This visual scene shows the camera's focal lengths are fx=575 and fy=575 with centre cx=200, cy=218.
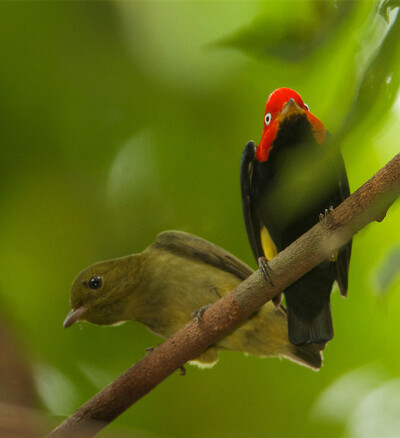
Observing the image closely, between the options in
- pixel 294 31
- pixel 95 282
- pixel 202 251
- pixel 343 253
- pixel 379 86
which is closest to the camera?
pixel 379 86

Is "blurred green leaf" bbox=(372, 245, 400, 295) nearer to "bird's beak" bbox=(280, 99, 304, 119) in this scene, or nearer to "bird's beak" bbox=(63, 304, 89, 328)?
"bird's beak" bbox=(280, 99, 304, 119)

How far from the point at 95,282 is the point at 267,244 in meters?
0.60

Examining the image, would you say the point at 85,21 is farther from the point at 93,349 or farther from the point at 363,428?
the point at 363,428

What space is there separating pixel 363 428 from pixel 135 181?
3.90 ft

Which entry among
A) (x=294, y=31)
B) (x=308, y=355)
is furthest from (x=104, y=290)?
(x=294, y=31)

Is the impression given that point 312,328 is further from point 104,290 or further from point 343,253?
point 104,290

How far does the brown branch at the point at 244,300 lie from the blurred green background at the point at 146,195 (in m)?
0.16

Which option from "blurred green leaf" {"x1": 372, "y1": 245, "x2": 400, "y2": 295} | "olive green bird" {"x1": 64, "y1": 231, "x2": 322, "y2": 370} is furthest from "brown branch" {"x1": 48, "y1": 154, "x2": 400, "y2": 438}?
"olive green bird" {"x1": 64, "y1": 231, "x2": 322, "y2": 370}

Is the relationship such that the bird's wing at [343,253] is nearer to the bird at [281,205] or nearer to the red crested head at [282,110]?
the bird at [281,205]

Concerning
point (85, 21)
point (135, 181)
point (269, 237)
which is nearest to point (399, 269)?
point (269, 237)

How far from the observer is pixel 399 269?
2.54 ft

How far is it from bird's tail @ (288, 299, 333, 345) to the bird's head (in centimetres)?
63

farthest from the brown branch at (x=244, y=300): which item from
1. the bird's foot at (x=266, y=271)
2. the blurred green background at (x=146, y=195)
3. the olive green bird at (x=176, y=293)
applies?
the olive green bird at (x=176, y=293)

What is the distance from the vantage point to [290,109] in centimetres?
142
